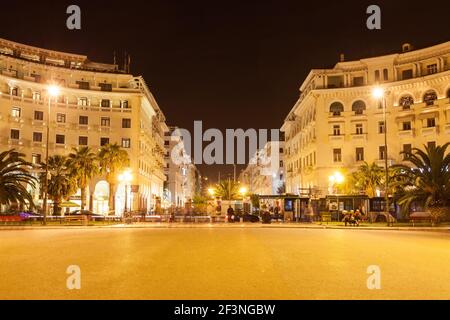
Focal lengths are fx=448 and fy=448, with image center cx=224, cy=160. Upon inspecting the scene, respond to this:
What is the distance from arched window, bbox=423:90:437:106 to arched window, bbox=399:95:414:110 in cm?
156

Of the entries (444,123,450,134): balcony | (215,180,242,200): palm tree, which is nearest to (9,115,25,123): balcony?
(215,180,242,200): palm tree

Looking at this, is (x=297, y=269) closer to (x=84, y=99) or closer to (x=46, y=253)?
(x=46, y=253)

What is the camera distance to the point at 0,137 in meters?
54.8

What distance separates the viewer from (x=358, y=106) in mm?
57844

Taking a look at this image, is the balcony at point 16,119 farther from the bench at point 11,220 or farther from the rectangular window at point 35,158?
the bench at point 11,220

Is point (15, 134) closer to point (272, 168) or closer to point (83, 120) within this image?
point (83, 120)

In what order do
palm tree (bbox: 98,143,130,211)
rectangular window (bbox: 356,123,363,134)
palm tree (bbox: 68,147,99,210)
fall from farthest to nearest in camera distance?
A: rectangular window (bbox: 356,123,363,134), palm tree (bbox: 98,143,130,211), palm tree (bbox: 68,147,99,210)

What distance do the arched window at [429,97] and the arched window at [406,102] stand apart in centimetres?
156

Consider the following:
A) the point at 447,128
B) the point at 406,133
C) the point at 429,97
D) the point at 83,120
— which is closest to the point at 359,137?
the point at 406,133

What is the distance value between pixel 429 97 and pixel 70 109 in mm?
46270

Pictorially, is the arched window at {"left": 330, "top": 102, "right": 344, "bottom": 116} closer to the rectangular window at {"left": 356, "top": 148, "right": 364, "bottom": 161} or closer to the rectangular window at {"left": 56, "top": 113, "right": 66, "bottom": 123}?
the rectangular window at {"left": 356, "top": 148, "right": 364, "bottom": 161}

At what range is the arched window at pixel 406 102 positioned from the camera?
5534 cm

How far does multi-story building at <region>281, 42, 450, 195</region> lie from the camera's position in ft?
175
